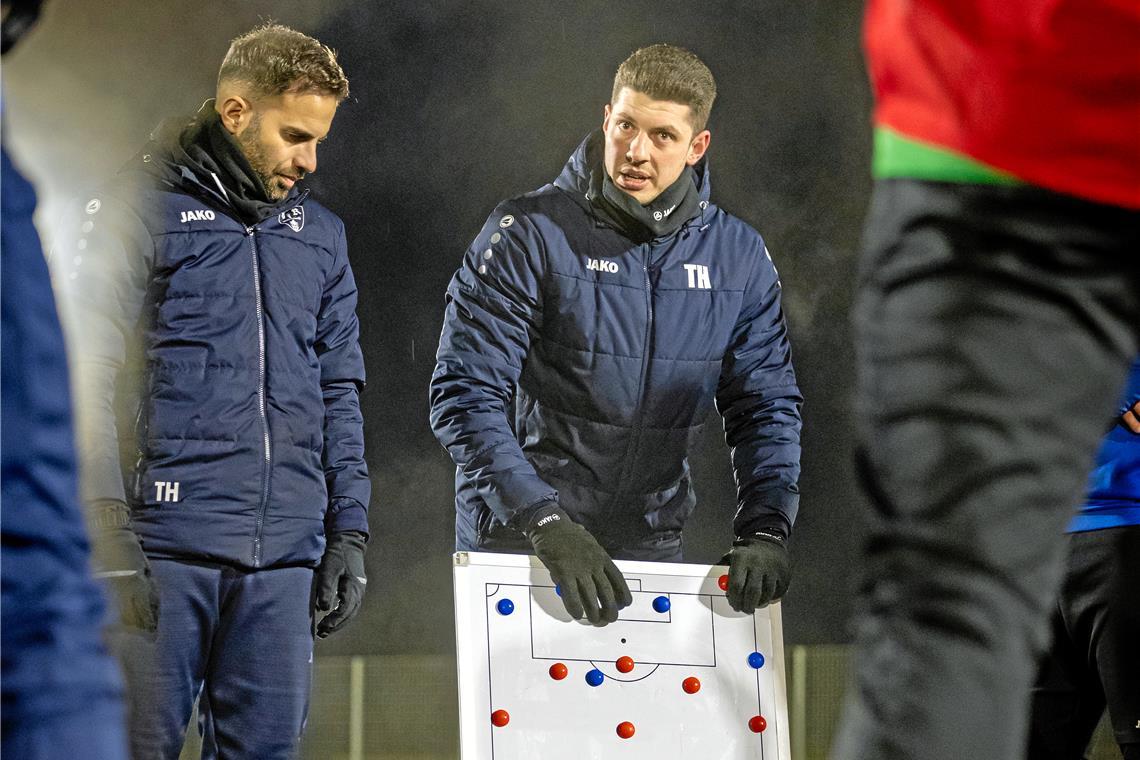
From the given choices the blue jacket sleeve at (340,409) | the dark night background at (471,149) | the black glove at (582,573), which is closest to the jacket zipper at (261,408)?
the blue jacket sleeve at (340,409)

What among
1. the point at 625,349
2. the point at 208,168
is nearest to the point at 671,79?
the point at 625,349

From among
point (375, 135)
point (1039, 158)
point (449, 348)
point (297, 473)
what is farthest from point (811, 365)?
point (1039, 158)

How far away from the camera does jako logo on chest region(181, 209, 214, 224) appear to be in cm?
229

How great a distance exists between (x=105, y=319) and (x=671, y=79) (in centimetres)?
117

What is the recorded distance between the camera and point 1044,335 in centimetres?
60

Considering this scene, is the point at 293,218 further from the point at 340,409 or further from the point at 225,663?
the point at 225,663

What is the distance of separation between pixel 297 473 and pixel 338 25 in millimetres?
1866

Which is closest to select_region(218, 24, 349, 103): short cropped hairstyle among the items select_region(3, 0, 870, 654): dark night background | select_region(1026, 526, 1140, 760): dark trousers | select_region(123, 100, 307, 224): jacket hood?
select_region(123, 100, 307, 224): jacket hood

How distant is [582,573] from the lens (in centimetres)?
215

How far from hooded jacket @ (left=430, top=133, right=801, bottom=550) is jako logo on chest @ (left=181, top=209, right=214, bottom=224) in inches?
18.9

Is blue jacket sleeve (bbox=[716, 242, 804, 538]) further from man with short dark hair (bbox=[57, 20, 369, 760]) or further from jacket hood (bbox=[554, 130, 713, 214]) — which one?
man with short dark hair (bbox=[57, 20, 369, 760])

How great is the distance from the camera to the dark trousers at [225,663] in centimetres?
216

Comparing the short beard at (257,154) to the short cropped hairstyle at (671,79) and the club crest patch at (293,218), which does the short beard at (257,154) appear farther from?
the short cropped hairstyle at (671,79)

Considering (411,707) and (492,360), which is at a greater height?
(492,360)
